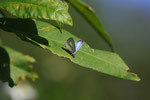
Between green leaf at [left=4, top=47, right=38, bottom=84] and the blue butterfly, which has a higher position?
the blue butterfly

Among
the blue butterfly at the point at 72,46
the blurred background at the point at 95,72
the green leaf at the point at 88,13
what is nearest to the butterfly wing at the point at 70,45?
the blue butterfly at the point at 72,46

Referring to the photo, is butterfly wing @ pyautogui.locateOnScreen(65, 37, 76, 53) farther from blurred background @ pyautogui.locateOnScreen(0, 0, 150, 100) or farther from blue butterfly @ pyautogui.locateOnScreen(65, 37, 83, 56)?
blurred background @ pyautogui.locateOnScreen(0, 0, 150, 100)

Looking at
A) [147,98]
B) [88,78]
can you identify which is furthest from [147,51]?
[88,78]

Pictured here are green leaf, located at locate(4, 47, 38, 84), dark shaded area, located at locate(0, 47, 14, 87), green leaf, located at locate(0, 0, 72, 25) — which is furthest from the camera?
green leaf, located at locate(4, 47, 38, 84)

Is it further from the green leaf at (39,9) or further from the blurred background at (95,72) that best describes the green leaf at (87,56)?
the blurred background at (95,72)

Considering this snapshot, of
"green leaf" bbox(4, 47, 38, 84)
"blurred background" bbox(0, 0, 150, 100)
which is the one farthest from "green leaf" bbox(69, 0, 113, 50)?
"blurred background" bbox(0, 0, 150, 100)

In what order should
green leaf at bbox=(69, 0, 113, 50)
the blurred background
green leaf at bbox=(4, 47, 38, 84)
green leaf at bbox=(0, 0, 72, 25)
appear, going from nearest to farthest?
green leaf at bbox=(0, 0, 72, 25) < green leaf at bbox=(69, 0, 113, 50) < green leaf at bbox=(4, 47, 38, 84) < the blurred background

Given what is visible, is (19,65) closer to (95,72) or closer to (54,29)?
(54,29)
